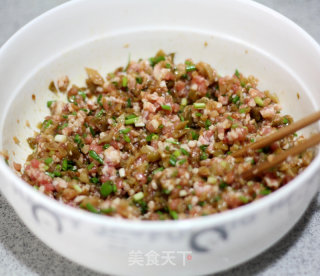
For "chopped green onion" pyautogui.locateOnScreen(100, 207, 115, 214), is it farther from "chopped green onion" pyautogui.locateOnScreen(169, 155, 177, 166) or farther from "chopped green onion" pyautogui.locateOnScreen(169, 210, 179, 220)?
"chopped green onion" pyautogui.locateOnScreen(169, 155, 177, 166)

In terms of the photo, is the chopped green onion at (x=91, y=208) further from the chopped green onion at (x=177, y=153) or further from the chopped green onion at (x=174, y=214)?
the chopped green onion at (x=177, y=153)

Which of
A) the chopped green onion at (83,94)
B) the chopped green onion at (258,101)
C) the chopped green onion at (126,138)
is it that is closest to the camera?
the chopped green onion at (126,138)

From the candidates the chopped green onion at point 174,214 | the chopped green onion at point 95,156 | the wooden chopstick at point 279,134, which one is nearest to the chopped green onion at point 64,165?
the chopped green onion at point 95,156

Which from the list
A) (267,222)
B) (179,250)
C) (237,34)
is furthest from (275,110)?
(179,250)

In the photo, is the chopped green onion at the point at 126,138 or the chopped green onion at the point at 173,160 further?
the chopped green onion at the point at 126,138

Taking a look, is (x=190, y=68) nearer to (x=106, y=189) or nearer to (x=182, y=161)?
(x=182, y=161)

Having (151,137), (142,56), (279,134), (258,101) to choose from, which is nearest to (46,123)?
(151,137)
